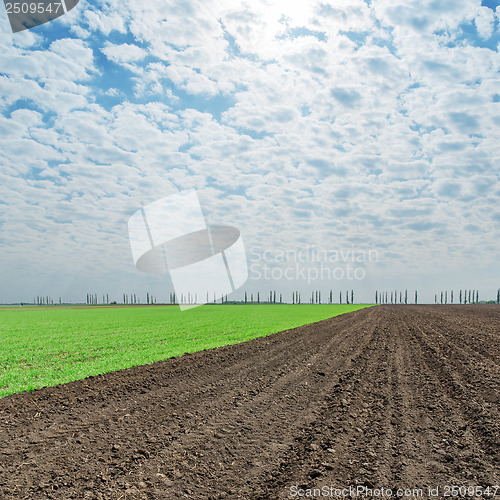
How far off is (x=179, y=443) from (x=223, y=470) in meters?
1.19

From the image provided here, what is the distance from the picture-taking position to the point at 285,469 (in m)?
5.07

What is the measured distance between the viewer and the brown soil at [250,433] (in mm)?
4805

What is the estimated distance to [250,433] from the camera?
6.45 metres

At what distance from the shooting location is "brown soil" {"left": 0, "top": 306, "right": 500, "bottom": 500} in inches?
189

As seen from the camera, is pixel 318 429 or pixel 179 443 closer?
pixel 179 443

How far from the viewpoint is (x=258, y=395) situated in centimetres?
887

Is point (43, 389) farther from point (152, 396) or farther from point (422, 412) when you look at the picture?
point (422, 412)

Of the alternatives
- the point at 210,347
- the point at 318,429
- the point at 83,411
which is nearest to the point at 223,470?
the point at 318,429

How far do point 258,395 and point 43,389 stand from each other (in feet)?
19.0

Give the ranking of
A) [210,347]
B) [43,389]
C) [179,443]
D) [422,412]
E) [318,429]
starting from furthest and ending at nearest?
[210,347]
[43,389]
[422,412]
[318,429]
[179,443]

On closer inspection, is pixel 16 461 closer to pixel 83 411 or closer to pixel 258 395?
pixel 83 411

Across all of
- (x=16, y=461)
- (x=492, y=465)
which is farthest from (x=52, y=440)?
(x=492, y=465)

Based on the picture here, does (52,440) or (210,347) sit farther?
(210,347)

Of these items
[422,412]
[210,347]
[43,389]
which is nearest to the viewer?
[422,412]
